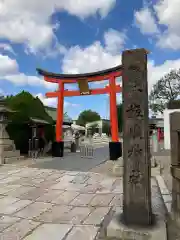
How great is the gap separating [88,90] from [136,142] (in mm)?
9951

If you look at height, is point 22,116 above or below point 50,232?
above

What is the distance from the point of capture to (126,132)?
355 centimetres

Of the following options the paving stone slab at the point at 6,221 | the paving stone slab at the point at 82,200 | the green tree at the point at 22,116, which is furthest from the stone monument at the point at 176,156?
the green tree at the point at 22,116

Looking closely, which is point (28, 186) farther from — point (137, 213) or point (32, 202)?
point (137, 213)

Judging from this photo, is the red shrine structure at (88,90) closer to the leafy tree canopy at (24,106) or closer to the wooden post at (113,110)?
the wooden post at (113,110)

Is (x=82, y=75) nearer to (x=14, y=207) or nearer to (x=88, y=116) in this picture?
(x=14, y=207)

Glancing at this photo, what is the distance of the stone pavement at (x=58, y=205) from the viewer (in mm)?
3672

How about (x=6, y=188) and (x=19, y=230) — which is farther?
(x=6, y=188)

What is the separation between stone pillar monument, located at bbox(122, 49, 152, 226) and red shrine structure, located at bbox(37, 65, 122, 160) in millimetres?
8199

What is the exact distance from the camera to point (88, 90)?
13.2 m

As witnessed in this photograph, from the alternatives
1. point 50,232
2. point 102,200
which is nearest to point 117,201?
point 102,200

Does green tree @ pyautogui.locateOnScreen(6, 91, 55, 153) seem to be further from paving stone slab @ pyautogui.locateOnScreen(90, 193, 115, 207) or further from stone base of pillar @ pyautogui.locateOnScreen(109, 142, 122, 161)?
paving stone slab @ pyautogui.locateOnScreen(90, 193, 115, 207)

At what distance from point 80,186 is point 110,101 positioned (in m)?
6.36

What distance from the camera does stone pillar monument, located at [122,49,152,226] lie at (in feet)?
11.1
